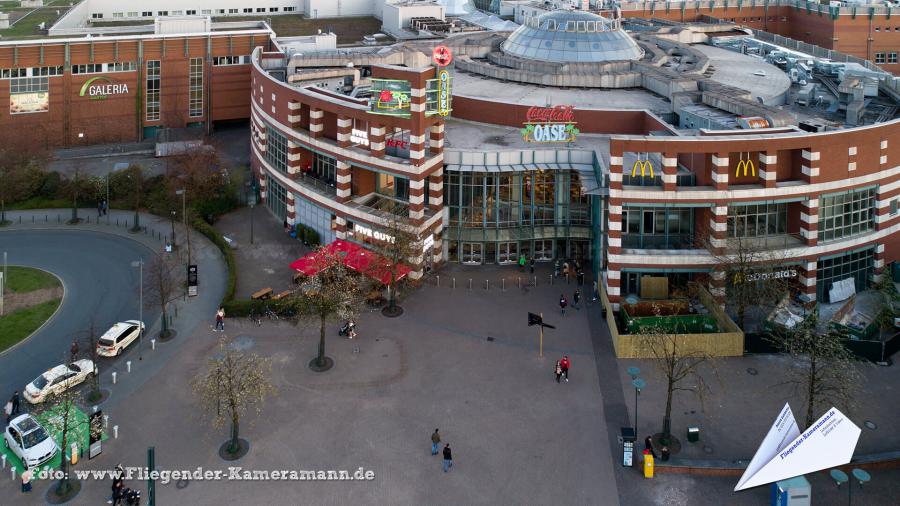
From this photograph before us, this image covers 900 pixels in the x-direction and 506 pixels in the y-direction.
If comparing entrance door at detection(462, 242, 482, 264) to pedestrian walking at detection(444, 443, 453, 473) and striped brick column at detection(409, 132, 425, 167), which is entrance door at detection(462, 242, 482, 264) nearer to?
striped brick column at detection(409, 132, 425, 167)

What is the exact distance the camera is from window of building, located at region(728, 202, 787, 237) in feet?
199

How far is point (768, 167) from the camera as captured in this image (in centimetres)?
5850

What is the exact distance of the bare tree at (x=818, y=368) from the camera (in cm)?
4312

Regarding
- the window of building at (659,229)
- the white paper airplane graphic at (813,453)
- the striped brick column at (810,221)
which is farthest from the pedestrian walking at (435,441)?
the striped brick column at (810,221)

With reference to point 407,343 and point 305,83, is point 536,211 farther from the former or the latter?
point 305,83

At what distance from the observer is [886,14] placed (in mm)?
132000

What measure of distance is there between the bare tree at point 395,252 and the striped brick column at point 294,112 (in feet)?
57.9

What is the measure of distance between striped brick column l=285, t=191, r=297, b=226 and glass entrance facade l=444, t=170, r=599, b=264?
1634 cm

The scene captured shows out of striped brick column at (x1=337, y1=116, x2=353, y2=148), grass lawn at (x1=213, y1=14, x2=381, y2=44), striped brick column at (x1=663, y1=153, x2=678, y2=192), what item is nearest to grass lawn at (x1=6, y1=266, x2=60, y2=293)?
striped brick column at (x1=337, y1=116, x2=353, y2=148)

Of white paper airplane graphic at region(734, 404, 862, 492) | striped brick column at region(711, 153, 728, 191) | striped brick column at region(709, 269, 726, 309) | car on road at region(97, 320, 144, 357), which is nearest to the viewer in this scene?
white paper airplane graphic at region(734, 404, 862, 492)

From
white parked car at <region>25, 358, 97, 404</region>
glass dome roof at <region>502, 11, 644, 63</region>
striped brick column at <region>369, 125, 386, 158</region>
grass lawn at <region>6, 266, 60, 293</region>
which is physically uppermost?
glass dome roof at <region>502, 11, 644, 63</region>

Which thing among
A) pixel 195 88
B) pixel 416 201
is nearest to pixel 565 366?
pixel 416 201

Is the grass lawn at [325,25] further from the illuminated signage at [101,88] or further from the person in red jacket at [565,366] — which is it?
Answer: the person in red jacket at [565,366]

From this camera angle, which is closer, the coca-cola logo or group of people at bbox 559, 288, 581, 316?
group of people at bbox 559, 288, 581, 316
